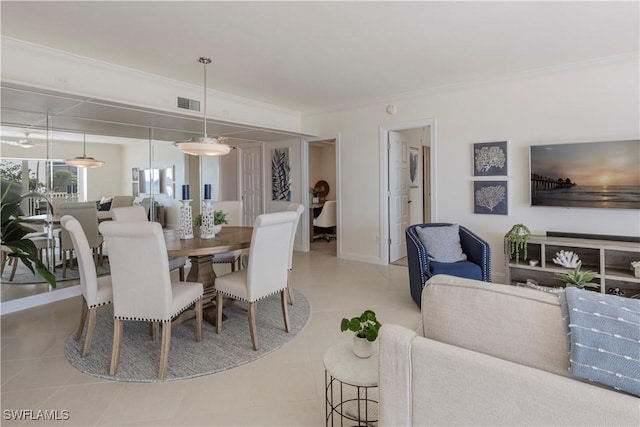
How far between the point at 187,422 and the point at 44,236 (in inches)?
124

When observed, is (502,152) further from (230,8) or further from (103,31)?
(103,31)

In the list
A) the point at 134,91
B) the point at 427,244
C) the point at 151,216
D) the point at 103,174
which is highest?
the point at 134,91

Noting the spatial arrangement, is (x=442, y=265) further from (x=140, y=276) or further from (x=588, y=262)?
(x=140, y=276)

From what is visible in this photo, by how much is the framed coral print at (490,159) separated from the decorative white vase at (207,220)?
3.23m

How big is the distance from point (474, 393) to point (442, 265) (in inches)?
98.1

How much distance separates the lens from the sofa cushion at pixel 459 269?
3.22m

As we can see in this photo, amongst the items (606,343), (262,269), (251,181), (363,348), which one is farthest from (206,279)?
(251,181)

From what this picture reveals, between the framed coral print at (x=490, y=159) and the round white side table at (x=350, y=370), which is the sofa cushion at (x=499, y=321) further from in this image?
the framed coral print at (x=490, y=159)

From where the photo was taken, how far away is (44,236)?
146 inches

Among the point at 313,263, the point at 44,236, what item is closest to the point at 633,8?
the point at 313,263

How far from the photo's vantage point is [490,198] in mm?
4172

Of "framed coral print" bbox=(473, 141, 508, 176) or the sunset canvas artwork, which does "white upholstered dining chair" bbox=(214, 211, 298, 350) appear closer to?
"framed coral print" bbox=(473, 141, 508, 176)

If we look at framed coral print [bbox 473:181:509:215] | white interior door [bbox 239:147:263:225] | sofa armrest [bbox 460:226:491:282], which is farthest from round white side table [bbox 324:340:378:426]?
white interior door [bbox 239:147:263:225]

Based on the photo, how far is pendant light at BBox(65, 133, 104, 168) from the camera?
3.92 metres
